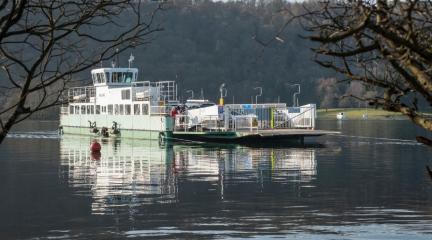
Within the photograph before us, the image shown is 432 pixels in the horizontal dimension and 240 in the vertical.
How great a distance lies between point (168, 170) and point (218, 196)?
1295 centimetres

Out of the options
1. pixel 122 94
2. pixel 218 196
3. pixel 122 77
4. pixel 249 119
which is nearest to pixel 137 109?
pixel 122 94

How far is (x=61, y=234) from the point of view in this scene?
21.8 meters

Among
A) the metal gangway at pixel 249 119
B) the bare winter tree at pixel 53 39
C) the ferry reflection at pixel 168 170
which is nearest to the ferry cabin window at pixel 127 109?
the metal gangway at pixel 249 119

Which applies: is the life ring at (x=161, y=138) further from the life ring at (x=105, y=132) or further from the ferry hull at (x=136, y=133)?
the life ring at (x=105, y=132)

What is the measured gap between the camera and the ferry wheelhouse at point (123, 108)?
232ft

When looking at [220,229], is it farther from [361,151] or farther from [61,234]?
[361,151]

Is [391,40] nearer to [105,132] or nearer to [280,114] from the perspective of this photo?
[280,114]

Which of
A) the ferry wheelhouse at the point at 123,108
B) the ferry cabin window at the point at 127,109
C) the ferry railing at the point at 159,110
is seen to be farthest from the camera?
the ferry cabin window at the point at 127,109

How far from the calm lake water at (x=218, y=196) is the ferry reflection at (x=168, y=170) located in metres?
0.06

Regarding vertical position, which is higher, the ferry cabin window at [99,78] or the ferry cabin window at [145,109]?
the ferry cabin window at [99,78]

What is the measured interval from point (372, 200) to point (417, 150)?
3298cm

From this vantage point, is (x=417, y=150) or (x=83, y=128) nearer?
(x=417, y=150)

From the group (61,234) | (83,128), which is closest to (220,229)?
(61,234)

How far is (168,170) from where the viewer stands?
43.2 m
